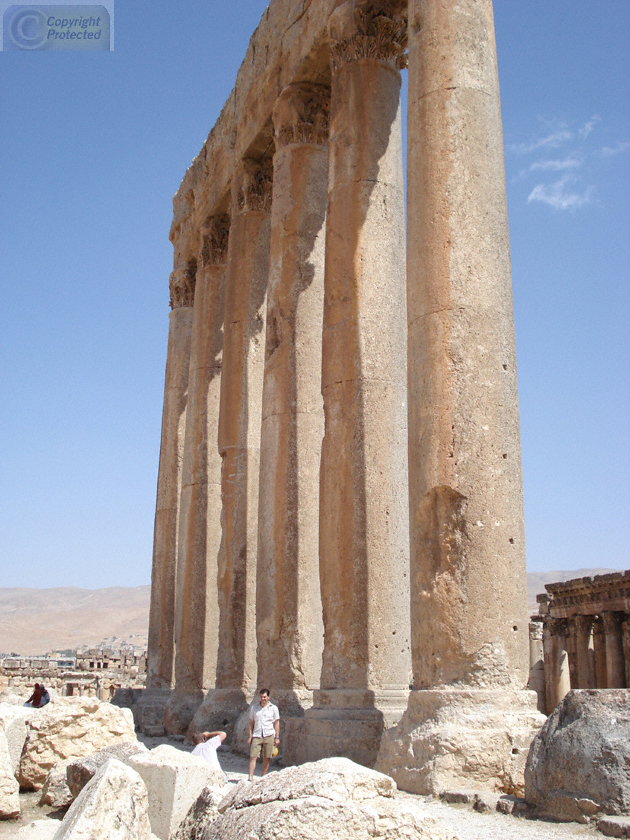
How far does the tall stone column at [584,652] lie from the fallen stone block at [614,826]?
26.5 meters

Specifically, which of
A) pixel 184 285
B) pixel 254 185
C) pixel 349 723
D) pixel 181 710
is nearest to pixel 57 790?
pixel 349 723

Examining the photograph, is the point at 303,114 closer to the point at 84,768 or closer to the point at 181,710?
the point at 84,768

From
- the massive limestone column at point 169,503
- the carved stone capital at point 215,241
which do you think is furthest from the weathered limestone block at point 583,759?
the carved stone capital at point 215,241

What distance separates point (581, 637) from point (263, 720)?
23.5 meters

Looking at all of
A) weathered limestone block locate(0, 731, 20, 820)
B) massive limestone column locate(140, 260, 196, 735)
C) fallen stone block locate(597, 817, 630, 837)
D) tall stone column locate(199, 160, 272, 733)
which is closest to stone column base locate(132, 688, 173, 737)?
massive limestone column locate(140, 260, 196, 735)

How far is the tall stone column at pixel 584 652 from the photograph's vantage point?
3109 cm

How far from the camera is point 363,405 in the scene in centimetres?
1097

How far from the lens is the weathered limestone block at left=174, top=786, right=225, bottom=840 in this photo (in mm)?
5652

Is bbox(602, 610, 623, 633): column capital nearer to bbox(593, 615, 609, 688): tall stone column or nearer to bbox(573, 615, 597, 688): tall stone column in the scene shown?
bbox(593, 615, 609, 688): tall stone column

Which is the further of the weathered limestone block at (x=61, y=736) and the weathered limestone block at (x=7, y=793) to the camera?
the weathered limestone block at (x=61, y=736)

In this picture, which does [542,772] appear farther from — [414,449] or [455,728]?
[414,449]

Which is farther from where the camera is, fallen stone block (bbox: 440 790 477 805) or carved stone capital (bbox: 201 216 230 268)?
carved stone capital (bbox: 201 216 230 268)

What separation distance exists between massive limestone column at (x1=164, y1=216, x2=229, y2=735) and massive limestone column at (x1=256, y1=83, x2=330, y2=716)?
13.7ft

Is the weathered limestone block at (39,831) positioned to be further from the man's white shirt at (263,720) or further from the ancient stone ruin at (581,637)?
the ancient stone ruin at (581,637)
